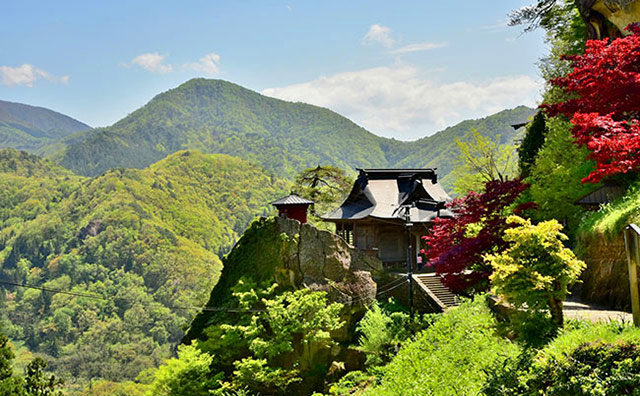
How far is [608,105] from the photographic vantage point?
13344 millimetres

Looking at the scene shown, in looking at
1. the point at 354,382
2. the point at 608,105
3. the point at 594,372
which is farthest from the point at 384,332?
the point at 594,372

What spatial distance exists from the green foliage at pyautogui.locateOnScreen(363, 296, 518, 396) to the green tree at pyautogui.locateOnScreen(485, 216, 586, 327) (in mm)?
1007

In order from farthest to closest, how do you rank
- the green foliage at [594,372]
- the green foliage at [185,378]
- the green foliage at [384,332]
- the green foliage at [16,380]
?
the green foliage at [384,332] < the green foliage at [185,378] < the green foliage at [16,380] < the green foliage at [594,372]

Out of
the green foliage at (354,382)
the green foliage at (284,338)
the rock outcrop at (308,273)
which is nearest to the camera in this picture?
the green foliage at (354,382)

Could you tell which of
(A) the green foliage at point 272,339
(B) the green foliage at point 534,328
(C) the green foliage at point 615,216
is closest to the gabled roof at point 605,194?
(C) the green foliage at point 615,216

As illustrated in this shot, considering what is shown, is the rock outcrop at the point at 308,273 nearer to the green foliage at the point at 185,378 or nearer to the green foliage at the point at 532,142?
the green foliage at the point at 185,378

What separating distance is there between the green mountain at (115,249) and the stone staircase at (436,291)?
2672cm

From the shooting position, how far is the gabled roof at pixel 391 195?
91.5 ft

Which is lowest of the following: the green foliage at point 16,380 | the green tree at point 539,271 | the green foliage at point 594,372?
the green foliage at point 16,380

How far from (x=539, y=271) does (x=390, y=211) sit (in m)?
18.7

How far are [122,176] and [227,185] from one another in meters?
29.6

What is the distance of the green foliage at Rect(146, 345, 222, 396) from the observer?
59.3 feet

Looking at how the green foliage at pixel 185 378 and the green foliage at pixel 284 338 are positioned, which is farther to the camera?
the green foliage at pixel 284 338

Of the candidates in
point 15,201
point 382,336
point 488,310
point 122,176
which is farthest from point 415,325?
point 15,201
